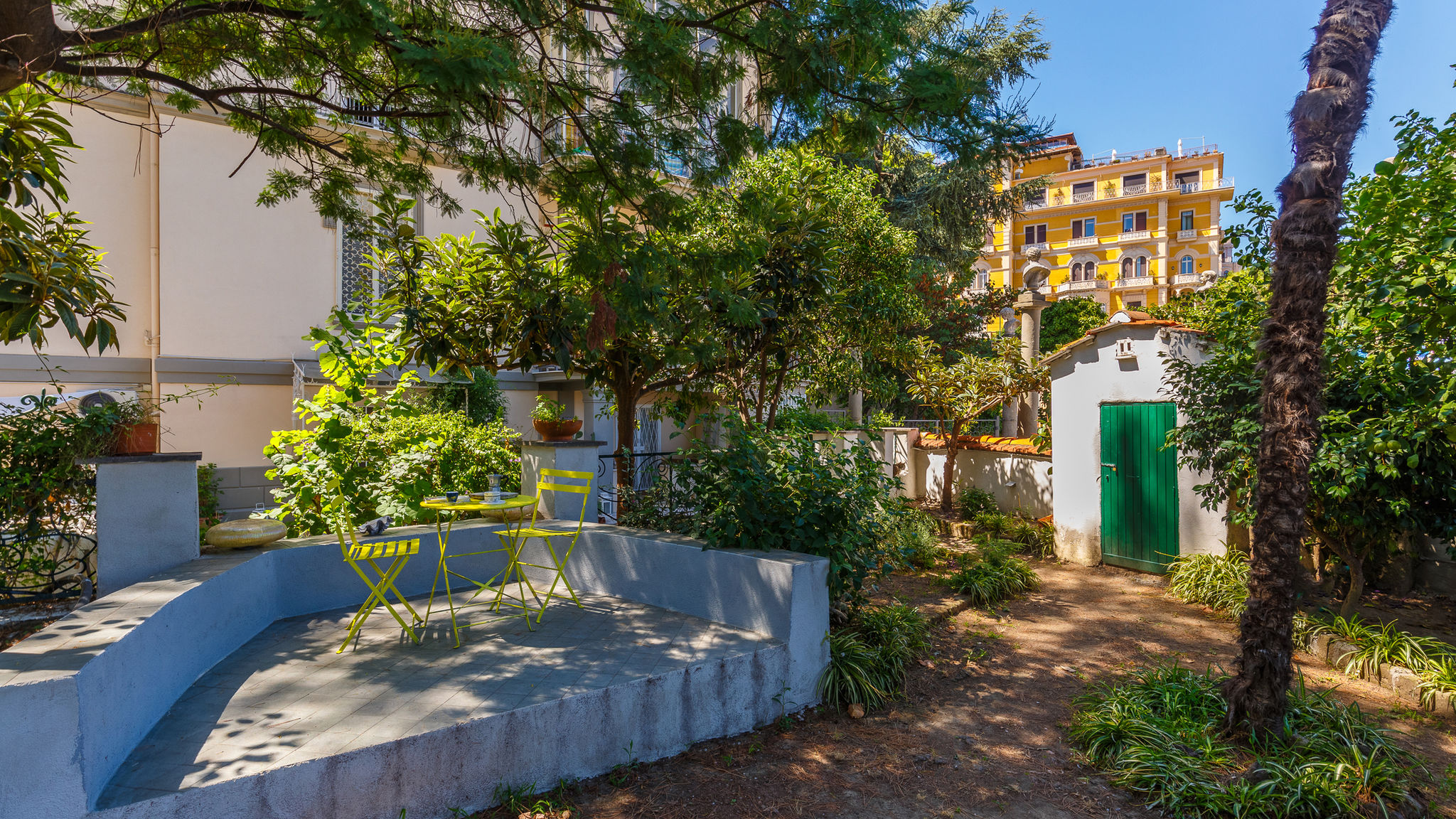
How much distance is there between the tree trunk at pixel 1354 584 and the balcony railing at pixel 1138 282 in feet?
123

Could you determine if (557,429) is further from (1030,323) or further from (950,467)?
(1030,323)

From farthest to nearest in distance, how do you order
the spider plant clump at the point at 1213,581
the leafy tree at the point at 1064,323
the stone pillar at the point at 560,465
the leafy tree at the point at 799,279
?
the leafy tree at the point at 1064,323 < the leafy tree at the point at 799,279 < the spider plant clump at the point at 1213,581 < the stone pillar at the point at 560,465

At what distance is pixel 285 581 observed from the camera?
4762 mm

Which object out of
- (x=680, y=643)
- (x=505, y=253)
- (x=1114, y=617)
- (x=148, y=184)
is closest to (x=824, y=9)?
(x=505, y=253)

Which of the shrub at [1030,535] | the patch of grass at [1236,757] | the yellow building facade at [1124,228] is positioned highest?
the yellow building facade at [1124,228]

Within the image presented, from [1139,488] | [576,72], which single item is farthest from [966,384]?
[576,72]

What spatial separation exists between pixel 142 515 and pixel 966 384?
1013cm

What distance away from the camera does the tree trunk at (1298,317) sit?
135 inches

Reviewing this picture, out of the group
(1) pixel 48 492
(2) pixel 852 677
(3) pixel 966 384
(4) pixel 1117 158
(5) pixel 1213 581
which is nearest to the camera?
(2) pixel 852 677

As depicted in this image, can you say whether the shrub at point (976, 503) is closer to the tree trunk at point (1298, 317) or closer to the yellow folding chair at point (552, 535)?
the tree trunk at point (1298, 317)

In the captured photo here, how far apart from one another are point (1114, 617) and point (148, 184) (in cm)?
1424

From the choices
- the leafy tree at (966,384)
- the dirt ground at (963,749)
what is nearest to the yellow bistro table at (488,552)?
the dirt ground at (963,749)

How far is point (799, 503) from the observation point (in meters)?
4.71

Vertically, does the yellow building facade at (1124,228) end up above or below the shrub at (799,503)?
above
